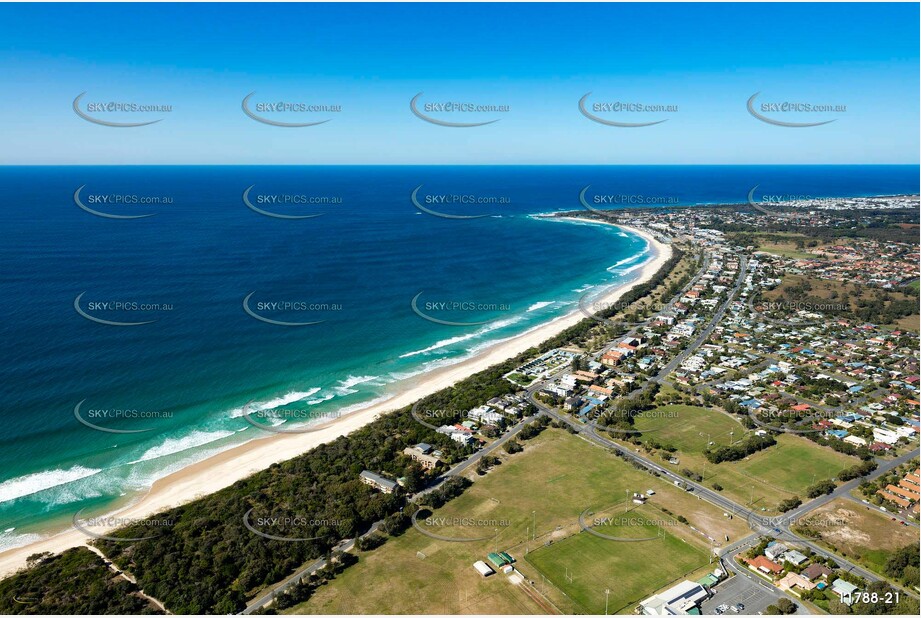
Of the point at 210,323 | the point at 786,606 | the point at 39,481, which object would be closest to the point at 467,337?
the point at 210,323

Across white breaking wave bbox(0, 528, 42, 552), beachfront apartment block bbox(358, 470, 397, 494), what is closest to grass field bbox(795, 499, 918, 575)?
beachfront apartment block bbox(358, 470, 397, 494)

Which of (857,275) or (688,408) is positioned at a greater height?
(857,275)

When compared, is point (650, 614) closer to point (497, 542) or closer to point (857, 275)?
point (497, 542)

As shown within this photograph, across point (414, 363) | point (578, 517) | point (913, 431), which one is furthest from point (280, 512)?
point (913, 431)

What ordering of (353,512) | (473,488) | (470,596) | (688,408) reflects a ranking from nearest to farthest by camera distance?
1. (470,596)
2. (353,512)
3. (473,488)
4. (688,408)

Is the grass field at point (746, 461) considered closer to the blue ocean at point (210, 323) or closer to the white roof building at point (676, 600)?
the white roof building at point (676, 600)

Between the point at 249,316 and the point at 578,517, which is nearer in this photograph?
the point at 578,517

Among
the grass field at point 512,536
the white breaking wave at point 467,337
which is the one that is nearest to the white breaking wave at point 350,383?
the white breaking wave at point 467,337
